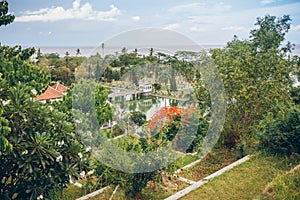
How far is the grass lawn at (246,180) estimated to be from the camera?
409 cm

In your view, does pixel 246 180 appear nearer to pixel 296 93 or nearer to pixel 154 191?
pixel 154 191

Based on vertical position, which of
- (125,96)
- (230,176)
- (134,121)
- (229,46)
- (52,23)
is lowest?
(230,176)

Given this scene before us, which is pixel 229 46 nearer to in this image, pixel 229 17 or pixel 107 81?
pixel 229 17

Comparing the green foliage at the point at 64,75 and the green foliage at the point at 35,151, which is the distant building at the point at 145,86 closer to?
the green foliage at the point at 35,151

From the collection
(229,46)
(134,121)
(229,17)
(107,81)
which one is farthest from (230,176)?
(229,17)

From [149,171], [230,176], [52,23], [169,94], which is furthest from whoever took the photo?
[52,23]

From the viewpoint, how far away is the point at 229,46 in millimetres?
7000

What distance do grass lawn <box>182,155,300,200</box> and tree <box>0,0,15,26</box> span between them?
11.2ft

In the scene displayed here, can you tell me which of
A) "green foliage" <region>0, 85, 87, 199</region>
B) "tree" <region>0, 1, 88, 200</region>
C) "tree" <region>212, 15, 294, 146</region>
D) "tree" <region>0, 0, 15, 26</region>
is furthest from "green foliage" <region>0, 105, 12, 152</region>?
"tree" <region>212, 15, 294, 146</region>

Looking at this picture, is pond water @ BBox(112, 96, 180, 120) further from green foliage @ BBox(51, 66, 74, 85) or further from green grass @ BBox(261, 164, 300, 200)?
green foliage @ BBox(51, 66, 74, 85)

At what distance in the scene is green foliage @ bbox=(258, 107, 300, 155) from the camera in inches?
209

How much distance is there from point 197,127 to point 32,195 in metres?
3.67

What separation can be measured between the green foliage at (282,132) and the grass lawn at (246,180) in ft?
0.79

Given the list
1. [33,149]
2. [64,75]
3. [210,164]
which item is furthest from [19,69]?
[64,75]
